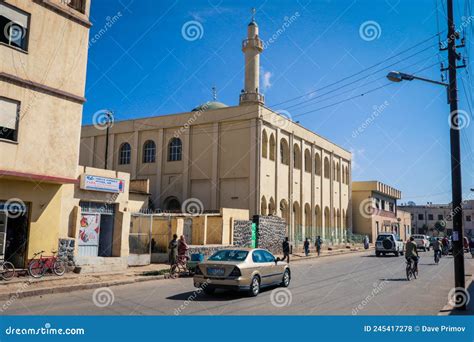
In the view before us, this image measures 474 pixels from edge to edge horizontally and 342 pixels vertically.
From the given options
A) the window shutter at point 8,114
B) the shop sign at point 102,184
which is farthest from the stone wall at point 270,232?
the window shutter at point 8,114

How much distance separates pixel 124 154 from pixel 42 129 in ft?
81.8

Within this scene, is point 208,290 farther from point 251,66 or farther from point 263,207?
point 251,66

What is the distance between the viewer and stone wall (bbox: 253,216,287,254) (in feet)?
99.6

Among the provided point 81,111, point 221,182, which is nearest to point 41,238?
point 81,111

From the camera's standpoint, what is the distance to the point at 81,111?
17.4 metres

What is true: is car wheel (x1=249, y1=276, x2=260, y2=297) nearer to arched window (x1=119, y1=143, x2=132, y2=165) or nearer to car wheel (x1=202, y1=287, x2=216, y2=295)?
car wheel (x1=202, y1=287, x2=216, y2=295)

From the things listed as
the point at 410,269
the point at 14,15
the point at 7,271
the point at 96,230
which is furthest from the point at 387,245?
the point at 14,15

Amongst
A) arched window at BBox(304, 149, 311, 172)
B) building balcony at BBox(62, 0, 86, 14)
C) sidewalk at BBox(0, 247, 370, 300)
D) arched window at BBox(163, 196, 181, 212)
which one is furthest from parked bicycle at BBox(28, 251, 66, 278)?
arched window at BBox(304, 149, 311, 172)

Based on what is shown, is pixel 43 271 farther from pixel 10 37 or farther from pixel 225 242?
pixel 225 242

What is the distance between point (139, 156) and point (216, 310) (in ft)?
100

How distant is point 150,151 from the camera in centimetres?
3897

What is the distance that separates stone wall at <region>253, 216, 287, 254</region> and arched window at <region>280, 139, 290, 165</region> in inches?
274

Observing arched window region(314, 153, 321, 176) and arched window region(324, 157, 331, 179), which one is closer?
arched window region(314, 153, 321, 176)

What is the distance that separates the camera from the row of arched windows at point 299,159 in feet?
118
